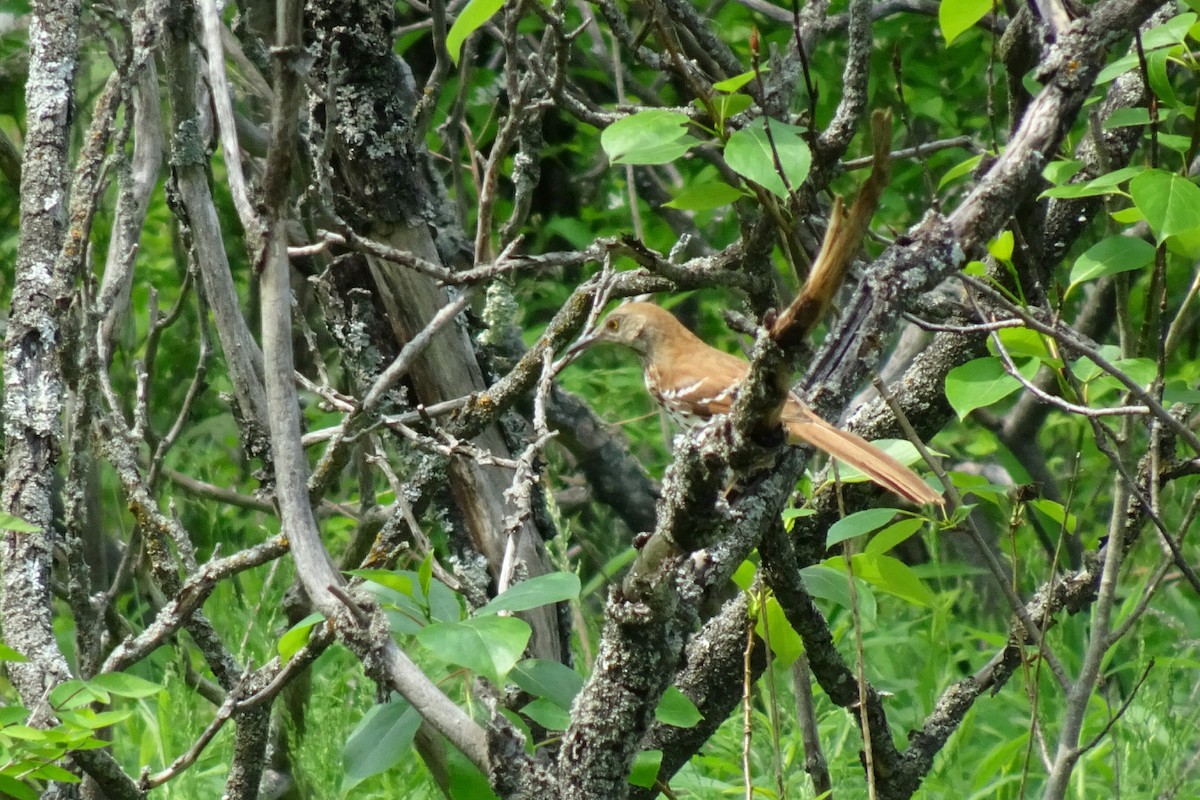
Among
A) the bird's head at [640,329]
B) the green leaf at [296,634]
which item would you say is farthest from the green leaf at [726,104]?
the bird's head at [640,329]

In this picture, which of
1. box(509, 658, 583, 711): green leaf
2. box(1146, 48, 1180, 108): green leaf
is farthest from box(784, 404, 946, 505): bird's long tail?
box(1146, 48, 1180, 108): green leaf

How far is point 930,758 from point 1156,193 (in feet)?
3.98

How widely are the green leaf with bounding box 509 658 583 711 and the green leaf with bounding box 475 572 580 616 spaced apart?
0.18 meters

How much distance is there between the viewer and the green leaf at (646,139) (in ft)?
5.83

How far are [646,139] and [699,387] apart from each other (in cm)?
176

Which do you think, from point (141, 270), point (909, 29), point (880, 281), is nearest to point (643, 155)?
point (880, 281)

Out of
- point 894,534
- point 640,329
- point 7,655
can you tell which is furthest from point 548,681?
point 640,329

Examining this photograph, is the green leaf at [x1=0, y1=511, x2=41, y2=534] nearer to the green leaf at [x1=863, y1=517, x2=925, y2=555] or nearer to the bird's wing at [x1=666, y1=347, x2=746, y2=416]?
the green leaf at [x1=863, y1=517, x2=925, y2=555]

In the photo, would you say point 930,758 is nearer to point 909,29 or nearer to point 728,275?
point 728,275

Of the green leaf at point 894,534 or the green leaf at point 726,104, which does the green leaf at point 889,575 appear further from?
the green leaf at point 726,104

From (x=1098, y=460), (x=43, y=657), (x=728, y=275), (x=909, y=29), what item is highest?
(x=909, y=29)

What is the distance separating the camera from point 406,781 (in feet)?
11.7

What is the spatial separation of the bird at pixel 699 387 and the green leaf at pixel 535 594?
350mm

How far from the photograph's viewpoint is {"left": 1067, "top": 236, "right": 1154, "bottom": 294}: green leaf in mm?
2055
